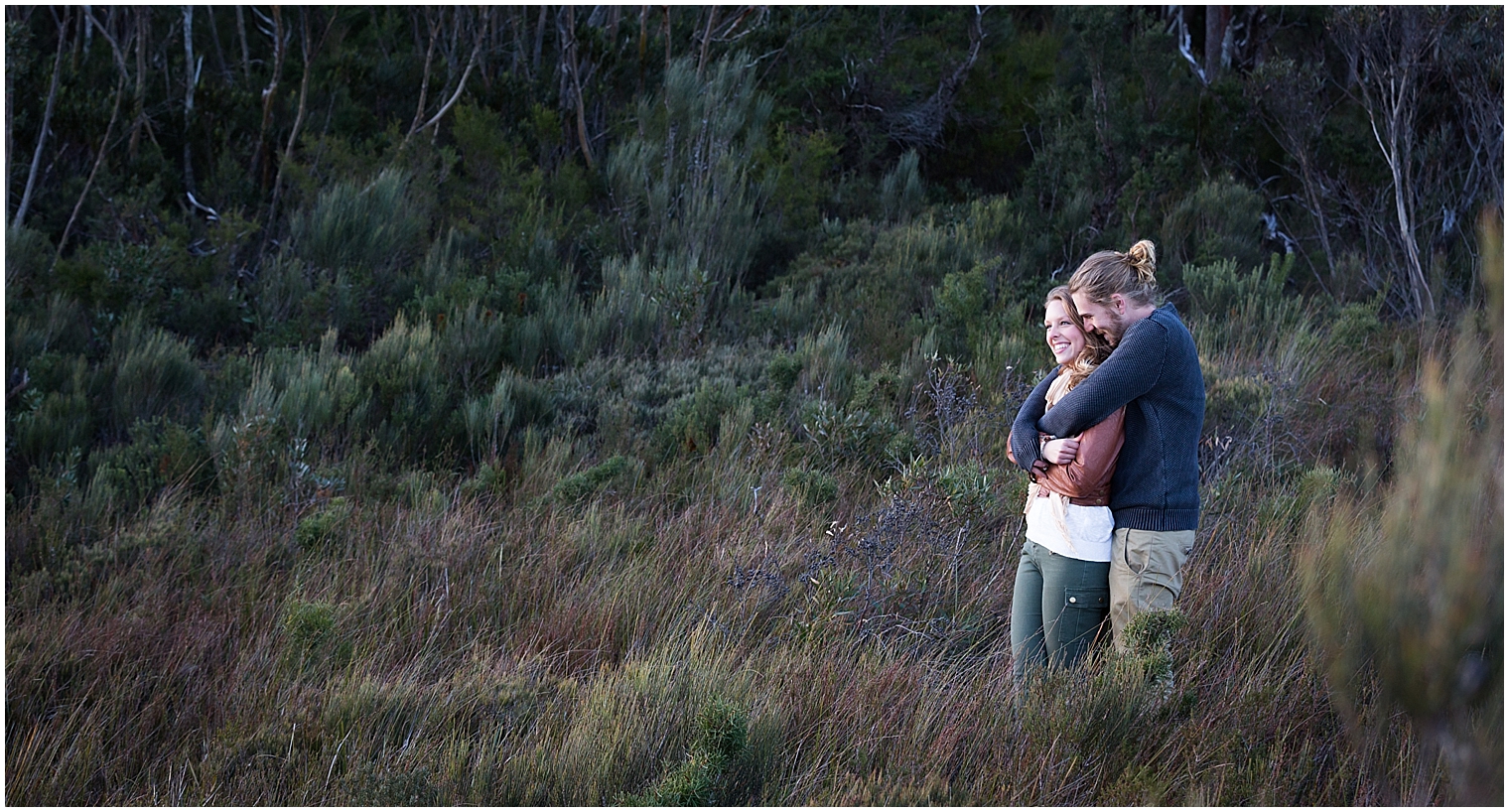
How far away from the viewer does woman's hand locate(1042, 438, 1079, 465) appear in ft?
8.94

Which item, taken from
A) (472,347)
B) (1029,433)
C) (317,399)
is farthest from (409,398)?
(1029,433)

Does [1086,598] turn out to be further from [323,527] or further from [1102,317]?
[323,527]

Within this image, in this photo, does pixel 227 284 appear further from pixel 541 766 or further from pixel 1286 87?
pixel 1286 87

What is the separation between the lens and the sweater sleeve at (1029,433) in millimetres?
2852

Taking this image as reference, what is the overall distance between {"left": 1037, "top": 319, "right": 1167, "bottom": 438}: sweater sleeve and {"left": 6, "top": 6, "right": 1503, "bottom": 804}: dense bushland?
1.86 ft

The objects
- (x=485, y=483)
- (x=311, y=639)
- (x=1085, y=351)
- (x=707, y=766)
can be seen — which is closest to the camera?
(x=707, y=766)

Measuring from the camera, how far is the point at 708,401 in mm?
5871

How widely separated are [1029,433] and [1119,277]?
0.49 metres

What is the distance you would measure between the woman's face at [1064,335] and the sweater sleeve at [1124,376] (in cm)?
19

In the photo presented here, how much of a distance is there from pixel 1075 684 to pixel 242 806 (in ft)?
7.28

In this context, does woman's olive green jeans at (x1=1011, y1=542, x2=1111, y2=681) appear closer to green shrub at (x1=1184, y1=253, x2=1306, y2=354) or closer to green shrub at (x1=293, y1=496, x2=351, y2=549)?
green shrub at (x1=293, y1=496, x2=351, y2=549)

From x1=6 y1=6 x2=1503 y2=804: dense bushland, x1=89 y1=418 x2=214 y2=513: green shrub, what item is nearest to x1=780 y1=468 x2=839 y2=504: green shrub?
x1=6 y1=6 x2=1503 y2=804: dense bushland

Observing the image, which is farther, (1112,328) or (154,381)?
(154,381)

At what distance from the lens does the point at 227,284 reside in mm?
8039
